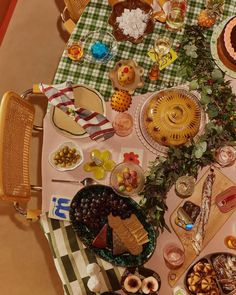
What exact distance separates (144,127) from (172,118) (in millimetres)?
190

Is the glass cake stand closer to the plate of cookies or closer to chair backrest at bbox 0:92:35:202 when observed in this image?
the plate of cookies

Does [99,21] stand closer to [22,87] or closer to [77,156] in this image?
[77,156]

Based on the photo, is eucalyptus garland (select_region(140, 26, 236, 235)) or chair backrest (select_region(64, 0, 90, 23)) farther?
chair backrest (select_region(64, 0, 90, 23))

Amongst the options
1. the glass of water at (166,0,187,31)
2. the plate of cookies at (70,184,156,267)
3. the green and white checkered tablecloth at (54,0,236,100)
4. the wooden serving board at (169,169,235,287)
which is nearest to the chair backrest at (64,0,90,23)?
the green and white checkered tablecloth at (54,0,236,100)

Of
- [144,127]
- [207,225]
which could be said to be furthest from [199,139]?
[207,225]

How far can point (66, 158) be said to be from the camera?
2650mm

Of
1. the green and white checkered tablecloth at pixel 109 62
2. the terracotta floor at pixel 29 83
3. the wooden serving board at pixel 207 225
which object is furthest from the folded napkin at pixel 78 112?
the terracotta floor at pixel 29 83

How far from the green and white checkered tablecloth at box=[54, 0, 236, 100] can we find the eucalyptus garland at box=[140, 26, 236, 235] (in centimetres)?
13

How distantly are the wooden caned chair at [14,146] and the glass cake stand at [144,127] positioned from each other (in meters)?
0.75

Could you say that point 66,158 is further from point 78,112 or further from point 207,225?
point 207,225

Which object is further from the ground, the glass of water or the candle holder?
the glass of water

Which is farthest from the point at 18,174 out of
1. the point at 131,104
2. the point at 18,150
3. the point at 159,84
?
the point at 159,84

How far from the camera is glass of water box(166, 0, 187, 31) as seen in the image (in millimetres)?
2721

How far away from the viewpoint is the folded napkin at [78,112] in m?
2.63
